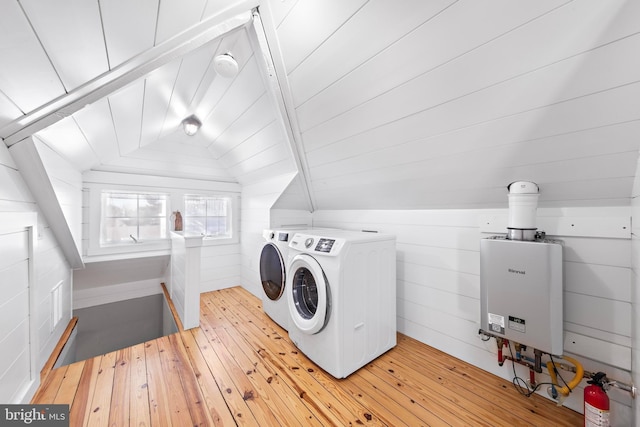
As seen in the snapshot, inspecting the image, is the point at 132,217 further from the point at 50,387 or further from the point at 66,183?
the point at 50,387

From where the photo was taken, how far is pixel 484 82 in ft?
3.43

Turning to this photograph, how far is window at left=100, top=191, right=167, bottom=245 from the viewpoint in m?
2.60

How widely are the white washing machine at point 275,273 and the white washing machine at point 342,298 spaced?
0.23 metres

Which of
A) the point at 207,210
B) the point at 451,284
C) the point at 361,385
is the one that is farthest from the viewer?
the point at 207,210

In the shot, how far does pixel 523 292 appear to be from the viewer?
1.24 metres

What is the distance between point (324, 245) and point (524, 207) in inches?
44.8

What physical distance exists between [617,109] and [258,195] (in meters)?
2.81

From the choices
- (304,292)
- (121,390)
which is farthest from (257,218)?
(121,390)

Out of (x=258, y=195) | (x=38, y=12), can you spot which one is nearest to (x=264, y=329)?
(x=258, y=195)

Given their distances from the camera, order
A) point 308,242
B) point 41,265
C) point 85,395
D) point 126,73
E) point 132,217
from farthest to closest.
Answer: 1. point 132,217
2. point 308,242
3. point 41,265
4. point 85,395
5. point 126,73

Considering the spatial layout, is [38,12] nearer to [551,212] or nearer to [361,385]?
[361,385]

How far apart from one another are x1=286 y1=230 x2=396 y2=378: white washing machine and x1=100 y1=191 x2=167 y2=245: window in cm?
201

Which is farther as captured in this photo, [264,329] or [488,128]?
[264,329]

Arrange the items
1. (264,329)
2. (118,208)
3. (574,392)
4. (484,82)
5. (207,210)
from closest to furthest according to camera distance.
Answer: (484,82)
(574,392)
(264,329)
(118,208)
(207,210)
